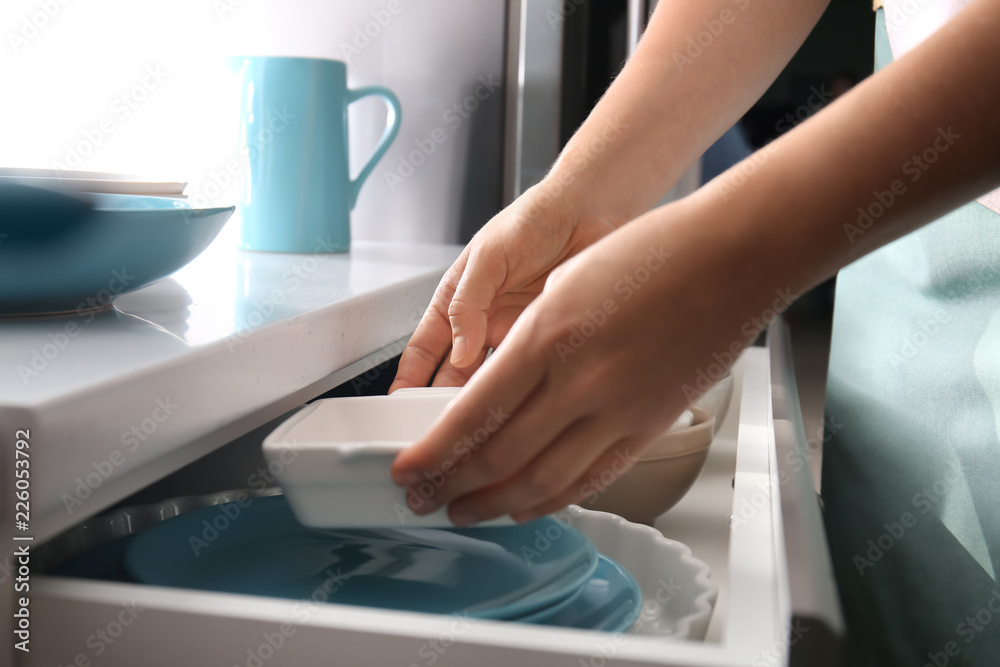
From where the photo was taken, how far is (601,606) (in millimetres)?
428

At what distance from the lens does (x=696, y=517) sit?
634mm

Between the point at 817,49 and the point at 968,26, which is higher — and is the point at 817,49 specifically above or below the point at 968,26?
above

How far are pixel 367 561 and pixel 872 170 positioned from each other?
1.11 ft

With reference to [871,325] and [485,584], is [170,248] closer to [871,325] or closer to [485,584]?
[485,584]

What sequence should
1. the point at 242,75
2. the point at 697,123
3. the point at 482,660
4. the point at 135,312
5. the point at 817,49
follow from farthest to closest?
the point at 817,49, the point at 242,75, the point at 697,123, the point at 135,312, the point at 482,660

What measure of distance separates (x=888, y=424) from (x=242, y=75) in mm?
788

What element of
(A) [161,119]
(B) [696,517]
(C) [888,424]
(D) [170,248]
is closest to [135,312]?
(D) [170,248]

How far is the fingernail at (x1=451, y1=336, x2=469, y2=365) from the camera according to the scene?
27.2 inches

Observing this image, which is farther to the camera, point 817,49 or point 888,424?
point 817,49

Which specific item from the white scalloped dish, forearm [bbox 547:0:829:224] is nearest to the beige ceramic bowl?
the white scalloped dish

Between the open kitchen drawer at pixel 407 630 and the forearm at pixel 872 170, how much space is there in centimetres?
12

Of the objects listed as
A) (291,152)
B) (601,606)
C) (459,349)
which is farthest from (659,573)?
(291,152)

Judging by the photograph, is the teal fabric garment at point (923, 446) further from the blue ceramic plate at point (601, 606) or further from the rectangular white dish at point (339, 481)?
the rectangular white dish at point (339, 481)

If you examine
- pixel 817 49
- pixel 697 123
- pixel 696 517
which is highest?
pixel 817 49
